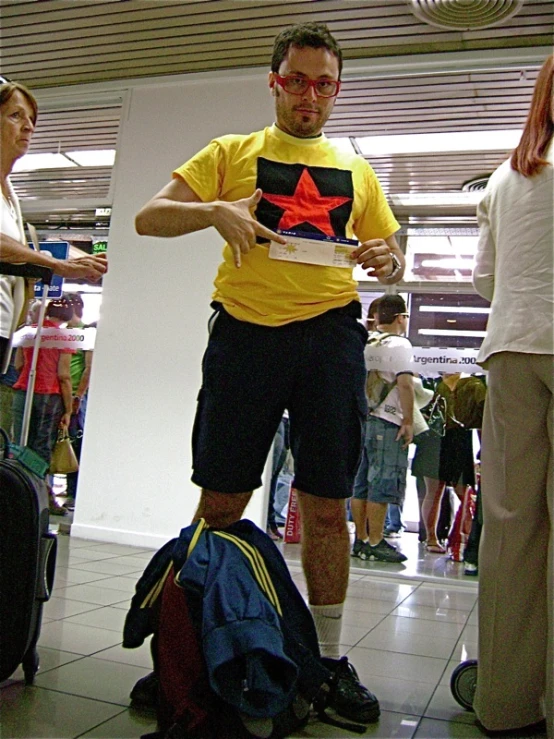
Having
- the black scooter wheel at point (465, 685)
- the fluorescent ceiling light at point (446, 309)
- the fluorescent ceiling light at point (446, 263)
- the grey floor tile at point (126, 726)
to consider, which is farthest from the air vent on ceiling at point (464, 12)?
the grey floor tile at point (126, 726)

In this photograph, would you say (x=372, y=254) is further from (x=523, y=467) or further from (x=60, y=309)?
(x=60, y=309)

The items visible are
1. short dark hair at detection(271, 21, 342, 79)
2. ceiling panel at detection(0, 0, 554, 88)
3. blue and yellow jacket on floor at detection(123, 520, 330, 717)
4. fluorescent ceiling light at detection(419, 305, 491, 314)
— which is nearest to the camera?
blue and yellow jacket on floor at detection(123, 520, 330, 717)

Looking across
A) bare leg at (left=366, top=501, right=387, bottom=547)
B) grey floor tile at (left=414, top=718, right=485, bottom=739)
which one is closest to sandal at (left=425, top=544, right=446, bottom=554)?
bare leg at (left=366, top=501, right=387, bottom=547)

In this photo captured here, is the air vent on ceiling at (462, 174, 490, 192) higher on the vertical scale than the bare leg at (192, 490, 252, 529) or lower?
higher

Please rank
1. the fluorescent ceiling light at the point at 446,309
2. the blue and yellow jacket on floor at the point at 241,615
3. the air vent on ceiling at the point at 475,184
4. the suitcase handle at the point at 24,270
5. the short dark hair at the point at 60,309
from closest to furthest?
the blue and yellow jacket on floor at the point at 241,615 < the suitcase handle at the point at 24,270 < the fluorescent ceiling light at the point at 446,309 < the short dark hair at the point at 60,309 < the air vent on ceiling at the point at 475,184

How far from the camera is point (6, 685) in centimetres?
159

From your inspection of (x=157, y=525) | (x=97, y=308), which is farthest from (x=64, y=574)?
(x=97, y=308)

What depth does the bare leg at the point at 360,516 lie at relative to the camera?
4.09 metres

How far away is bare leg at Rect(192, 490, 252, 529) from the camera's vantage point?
1.67m

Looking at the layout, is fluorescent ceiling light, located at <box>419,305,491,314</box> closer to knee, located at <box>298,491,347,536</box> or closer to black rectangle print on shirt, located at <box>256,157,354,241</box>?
black rectangle print on shirt, located at <box>256,157,354,241</box>

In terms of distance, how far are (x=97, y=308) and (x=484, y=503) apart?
3.54 m

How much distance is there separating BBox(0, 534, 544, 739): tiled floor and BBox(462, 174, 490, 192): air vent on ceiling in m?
2.91

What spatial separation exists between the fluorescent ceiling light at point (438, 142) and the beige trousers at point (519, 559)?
11.5 ft

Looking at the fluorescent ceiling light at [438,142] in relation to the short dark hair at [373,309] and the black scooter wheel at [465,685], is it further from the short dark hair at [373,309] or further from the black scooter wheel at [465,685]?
the black scooter wheel at [465,685]
